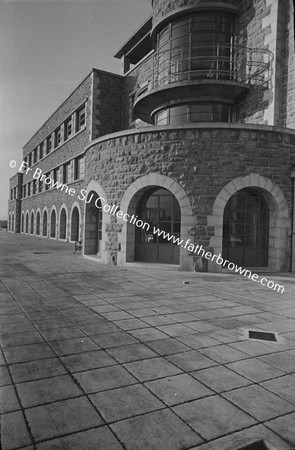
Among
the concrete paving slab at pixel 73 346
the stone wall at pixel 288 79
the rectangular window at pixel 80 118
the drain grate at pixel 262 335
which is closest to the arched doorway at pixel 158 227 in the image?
the stone wall at pixel 288 79

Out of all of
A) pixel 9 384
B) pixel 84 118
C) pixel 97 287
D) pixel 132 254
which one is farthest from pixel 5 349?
pixel 84 118

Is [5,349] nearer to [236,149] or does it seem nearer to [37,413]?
[37,413]

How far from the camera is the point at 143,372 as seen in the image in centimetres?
362

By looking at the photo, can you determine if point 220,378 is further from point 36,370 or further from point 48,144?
point 48,144

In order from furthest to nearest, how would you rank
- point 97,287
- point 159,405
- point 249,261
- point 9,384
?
point 249,261
point 97,287
point 9,384
point 159,405

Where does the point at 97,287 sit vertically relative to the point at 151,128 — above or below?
below

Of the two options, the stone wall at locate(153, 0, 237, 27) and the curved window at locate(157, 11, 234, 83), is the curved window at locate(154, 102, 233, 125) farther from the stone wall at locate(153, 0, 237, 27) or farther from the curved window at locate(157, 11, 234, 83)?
the stone wall at locate(153, 0, 237, 27)

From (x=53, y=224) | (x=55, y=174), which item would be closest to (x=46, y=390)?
(x=55, y=174)

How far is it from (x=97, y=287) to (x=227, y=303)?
3.14 meters

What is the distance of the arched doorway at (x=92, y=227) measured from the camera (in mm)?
15143

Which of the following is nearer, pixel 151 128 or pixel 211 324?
pixel 211 324

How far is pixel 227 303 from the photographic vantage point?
23.0 ft

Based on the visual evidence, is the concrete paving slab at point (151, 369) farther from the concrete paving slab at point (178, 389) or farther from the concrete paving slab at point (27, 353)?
the concrete paving slab at point (27, 353)

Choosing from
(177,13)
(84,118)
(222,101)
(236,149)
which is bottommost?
(236,149)
